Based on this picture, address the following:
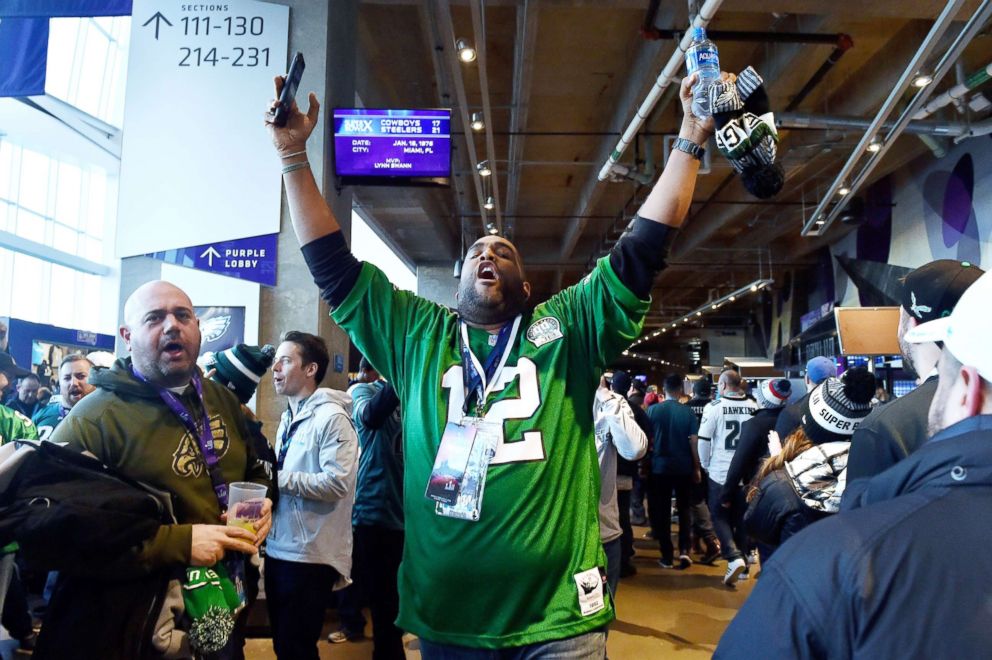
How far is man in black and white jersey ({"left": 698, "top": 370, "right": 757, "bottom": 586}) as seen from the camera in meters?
5.96

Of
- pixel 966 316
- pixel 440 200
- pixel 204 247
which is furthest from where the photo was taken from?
pixel 440 200

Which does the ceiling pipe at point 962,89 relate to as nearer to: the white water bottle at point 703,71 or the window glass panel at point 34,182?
the white water bottle at point 703,71

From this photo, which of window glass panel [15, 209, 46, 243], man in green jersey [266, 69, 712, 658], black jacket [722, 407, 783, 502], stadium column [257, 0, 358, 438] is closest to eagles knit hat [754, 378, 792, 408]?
black jacket [722, 407, 783, 502]

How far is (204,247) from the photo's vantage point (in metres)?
5.36

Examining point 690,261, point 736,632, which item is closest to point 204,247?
point 736,632

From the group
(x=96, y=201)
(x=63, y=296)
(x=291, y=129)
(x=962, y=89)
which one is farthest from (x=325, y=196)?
(x=96, y=201)

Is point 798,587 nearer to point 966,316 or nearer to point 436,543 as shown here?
point 966,316

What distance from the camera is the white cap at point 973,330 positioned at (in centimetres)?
87

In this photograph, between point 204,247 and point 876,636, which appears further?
point 204,247

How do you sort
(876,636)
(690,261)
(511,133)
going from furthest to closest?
(690,261) → (511,133) → (876,636)

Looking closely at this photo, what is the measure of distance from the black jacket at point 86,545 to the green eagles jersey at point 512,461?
2.10ft

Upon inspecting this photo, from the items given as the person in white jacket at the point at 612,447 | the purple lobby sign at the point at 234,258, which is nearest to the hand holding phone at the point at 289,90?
the person in white jacket at the point at 612,447

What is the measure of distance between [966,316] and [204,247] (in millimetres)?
5350

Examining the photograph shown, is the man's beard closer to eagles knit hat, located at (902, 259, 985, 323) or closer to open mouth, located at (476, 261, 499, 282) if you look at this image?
open mouth, located at (476, 261, 499, 282)
